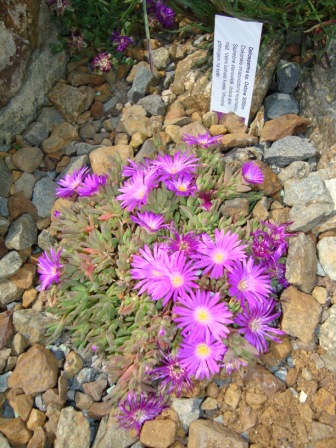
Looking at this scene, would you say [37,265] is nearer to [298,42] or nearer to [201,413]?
[201,413]

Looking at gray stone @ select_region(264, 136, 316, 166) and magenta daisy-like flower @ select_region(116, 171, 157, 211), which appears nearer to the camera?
magenta daisy-like flower @ select_region(116, 171, 157, 211)

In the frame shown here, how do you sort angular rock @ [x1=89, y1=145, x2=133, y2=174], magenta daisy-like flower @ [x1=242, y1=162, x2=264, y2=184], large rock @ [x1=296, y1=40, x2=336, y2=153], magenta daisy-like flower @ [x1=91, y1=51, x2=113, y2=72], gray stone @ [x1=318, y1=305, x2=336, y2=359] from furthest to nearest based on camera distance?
magenta daisy-like flower @ [x1=91, y1=51, x2=113, y2=72] < angular rock @ [x1=89, y1=145, x2=133, y2=174] < large rock @ [x1=296, y1=40, x2=336, y2=153] < magenta daisy-like flower @ [x1=242, y1=162, x2=264, y2=184] < gray stone @ [x1=318, y1=305, x2=336, y2=359]

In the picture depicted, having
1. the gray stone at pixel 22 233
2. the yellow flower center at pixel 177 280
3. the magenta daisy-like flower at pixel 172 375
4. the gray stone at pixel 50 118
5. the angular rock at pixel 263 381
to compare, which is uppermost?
the gray stone at pixel 50 118

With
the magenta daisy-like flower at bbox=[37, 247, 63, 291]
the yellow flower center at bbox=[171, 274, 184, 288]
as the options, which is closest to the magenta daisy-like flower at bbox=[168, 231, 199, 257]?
the yellow flower center at bbox=[171, 274, 184, 288]

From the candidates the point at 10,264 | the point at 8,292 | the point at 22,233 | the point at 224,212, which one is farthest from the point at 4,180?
the point at 224,212

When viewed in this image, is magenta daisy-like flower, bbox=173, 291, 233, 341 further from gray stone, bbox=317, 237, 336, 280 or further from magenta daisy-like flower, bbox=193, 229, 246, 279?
gray stone, bbox=317, 237, 336, 280

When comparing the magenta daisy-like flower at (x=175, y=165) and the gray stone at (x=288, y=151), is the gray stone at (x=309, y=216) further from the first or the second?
the magenta daisy-like flower at (x=175, y=165)

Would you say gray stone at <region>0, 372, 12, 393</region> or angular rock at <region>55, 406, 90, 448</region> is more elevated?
gray stone at <region>0, 372, 12, 393</region>

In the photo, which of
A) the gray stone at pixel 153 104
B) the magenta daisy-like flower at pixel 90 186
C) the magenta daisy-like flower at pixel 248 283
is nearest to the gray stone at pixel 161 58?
the gray stone at pixel 153 104
